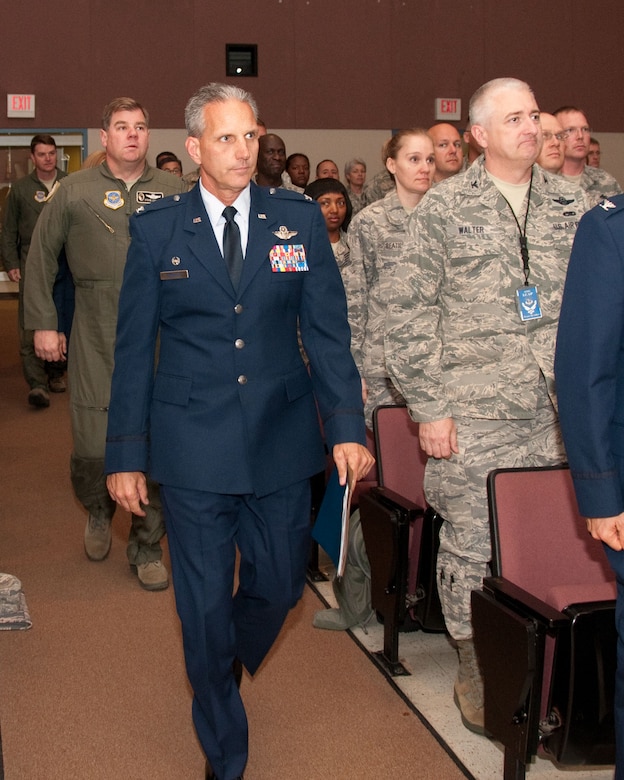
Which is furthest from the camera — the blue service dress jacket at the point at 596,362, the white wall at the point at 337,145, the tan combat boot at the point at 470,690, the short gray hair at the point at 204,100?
the white wall at the point at 337,145

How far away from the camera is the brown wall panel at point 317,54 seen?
12.2 metres

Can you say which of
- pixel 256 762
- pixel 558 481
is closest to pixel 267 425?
pixel 558 481

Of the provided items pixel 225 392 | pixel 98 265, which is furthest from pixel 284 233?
pixel 98 265

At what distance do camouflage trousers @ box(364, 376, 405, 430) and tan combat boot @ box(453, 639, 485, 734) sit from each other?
1.21m

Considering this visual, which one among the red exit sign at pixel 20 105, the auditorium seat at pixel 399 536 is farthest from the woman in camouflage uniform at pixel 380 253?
the red exit sign at pixel 20 105

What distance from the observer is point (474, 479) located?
9.32 feet

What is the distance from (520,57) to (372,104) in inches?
78.1

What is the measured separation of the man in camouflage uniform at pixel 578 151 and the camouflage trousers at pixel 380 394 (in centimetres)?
164

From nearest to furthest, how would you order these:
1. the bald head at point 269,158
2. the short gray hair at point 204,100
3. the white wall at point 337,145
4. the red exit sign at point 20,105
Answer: the short gray hair at point 204,100 < the bald head at point 269,158 < the red exit sign at point 20,105 < the white wall at point 337,145

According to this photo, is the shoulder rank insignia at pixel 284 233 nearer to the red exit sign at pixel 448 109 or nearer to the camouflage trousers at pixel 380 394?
the camouflage trousers at pixel 380 394

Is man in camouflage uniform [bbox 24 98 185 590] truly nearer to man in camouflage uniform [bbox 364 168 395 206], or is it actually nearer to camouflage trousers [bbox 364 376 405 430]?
camouflage trousers [bbox 364 376 405 430]

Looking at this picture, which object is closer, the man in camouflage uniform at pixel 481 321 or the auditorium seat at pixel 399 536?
the man in camouflage uniform at pixel 481 321

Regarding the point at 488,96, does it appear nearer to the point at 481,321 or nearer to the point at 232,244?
the point at 481,321

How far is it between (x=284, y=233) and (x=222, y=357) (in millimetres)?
337
